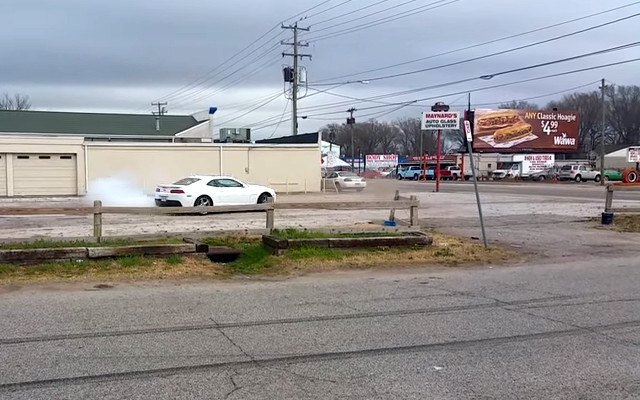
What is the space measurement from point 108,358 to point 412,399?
8.98ft

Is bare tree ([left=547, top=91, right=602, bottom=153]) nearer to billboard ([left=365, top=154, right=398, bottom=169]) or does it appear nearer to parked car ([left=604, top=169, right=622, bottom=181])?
billboard ([left=365, top=154, right=398, bottom=169])

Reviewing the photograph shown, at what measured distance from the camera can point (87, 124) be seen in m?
46.3

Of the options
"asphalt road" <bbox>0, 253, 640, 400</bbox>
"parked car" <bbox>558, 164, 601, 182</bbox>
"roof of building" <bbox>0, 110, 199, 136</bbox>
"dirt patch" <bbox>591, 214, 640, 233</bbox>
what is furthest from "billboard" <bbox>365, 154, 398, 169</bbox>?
"asphalt road" <bbox>0, 253, 640, 400</bbox>

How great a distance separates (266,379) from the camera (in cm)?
505

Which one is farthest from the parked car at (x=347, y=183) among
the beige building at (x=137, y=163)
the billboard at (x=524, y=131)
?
the billboard at (x=524, y=131)

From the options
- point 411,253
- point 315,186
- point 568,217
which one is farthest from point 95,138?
point 411,253

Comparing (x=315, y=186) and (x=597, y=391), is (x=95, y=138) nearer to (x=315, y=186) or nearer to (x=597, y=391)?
(x=315, y=186)

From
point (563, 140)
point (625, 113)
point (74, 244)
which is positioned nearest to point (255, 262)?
point (74, 244)

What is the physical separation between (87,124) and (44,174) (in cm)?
1508

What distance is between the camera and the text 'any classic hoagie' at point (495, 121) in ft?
261

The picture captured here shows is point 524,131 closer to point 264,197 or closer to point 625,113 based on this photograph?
point 625,113

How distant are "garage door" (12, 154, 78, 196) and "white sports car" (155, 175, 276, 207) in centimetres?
1185

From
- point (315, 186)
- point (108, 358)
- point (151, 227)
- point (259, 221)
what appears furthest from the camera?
point (315, 186)

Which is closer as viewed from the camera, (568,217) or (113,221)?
(113,221)
